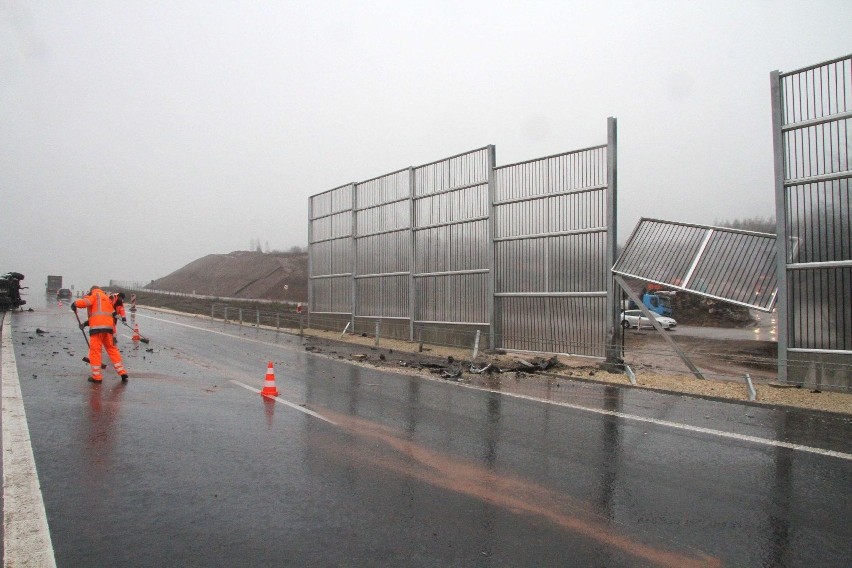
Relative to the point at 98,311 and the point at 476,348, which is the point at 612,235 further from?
the point at 98,311

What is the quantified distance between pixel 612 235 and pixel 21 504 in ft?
43.0

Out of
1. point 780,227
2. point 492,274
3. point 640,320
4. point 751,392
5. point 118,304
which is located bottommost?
point 751,392

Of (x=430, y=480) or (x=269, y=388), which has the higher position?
(x=269, y=388)

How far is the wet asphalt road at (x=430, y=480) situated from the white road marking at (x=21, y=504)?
101 mm

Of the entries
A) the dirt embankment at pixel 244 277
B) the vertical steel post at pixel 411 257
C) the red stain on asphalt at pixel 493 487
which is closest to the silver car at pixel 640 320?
the vertical steel post at pixel 411 257

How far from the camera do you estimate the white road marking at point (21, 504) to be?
393 cm

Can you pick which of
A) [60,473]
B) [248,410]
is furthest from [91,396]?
[60,473]

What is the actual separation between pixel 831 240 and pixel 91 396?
13170 millimetres

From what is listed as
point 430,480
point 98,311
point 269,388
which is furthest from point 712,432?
point 98,311

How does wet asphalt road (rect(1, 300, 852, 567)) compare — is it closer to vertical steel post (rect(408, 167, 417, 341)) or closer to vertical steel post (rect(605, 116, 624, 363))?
vertical steel post (rect(605, 116, 624, 363))

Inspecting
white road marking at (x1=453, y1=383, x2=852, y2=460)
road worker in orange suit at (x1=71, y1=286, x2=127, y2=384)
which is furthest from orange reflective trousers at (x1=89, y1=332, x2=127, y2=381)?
white road marking at (x1=453, y1=383, x2=852, y2=460)

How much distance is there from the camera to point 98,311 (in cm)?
1134

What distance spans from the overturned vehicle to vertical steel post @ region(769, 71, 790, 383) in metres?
40.2

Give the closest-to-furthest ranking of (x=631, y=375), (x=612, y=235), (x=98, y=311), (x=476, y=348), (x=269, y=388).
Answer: (x=269, y=388)
(x=98, y=311)
(x=631, y=375)
(x=612, y=235)
(x=476, y=348)
